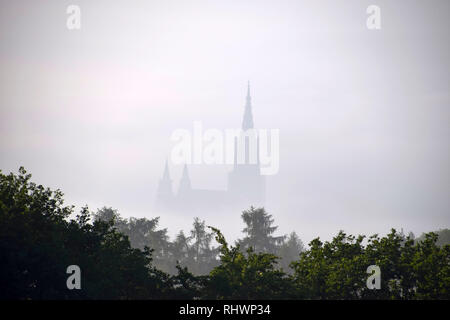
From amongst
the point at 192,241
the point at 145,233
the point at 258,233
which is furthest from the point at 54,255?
the point at 192,241

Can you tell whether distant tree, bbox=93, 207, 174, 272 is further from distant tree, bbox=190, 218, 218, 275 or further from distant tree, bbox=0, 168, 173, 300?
distant tree, bbox=0, 168, 173, 300

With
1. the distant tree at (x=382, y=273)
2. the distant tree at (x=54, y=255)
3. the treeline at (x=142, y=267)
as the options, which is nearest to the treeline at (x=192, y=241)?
the distant tree at (x=54, y=255)

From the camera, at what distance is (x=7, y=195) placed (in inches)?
836

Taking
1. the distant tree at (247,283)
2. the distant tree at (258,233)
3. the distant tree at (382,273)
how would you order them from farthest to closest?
1. the distant tree at (258,233)
2. the distant tree at (382,273)
3. the distant tree at (247,283)

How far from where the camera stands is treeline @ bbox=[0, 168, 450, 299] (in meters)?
18.6

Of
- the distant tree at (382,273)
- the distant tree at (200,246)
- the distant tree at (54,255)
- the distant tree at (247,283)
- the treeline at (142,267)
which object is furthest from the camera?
the distant tree at (200,246)

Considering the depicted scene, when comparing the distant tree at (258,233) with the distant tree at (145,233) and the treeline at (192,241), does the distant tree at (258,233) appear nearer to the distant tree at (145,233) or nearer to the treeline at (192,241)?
the treeline at (192,241)

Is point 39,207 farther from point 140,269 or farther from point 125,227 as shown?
point 125,227

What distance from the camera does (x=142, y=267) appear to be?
2239cm

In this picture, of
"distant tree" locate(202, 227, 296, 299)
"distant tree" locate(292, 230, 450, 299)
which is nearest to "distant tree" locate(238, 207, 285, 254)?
"distant tree" locate(292, 230, 450, 299)

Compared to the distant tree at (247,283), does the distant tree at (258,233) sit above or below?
above

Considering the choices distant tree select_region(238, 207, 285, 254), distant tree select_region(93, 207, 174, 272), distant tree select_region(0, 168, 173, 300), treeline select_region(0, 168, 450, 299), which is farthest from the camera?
distant tree select_region(238, 207, 285, 254)

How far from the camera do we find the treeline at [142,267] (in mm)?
18609

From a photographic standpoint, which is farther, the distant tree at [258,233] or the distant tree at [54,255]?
the distant tree at [258,233]
